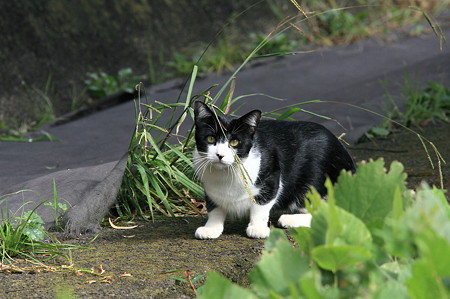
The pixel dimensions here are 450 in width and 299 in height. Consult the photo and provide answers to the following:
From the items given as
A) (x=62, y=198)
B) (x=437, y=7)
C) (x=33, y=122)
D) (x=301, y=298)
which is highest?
(x=301, y=298)

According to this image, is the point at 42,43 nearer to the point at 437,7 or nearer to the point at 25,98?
the point at 25,98

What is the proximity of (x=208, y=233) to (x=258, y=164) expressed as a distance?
0.32 metres

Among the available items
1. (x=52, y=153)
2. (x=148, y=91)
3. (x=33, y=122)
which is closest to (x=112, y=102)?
(x=148, y=91)

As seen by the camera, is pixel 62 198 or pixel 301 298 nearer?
pixel 301 298

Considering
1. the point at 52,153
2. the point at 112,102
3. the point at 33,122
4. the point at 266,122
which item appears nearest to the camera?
the point at 266,122

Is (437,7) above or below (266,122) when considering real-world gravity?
below

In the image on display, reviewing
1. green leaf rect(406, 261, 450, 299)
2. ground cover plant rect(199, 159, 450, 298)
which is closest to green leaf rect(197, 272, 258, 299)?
ground cover plant rect(199, 159, 450, 298)

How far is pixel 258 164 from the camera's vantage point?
8.75 ft

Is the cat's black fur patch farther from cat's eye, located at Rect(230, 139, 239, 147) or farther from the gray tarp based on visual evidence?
the gray tarp

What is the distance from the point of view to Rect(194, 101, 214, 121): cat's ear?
8.40 ft

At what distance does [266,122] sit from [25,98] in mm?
2694

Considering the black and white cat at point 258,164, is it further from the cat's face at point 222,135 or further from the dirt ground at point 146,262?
the dirt ground at point 146,262

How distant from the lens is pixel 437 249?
1.05 metres

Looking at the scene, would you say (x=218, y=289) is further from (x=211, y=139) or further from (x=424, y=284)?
(x=211, y=139)
